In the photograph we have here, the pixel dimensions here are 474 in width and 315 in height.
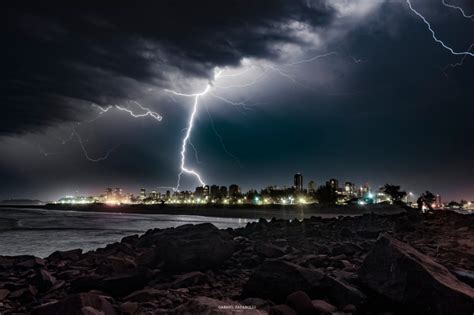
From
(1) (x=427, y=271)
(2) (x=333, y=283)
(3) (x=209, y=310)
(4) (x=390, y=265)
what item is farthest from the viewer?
(2) (x=333, y=283)

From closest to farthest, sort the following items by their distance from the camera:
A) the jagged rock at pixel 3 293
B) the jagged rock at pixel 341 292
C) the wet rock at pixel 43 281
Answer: the jagged rock at pixel 341 292 < the jagged rock at pixel 3 293 < the wet rock at pixel 43 281

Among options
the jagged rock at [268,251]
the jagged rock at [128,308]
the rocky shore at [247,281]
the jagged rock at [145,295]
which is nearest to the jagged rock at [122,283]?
the rocky shore at [247,281]

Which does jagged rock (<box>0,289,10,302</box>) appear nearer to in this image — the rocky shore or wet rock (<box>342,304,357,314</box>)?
the rocky shore

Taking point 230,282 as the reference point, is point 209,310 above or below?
above

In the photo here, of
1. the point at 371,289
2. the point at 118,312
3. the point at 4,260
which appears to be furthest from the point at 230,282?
the point at 4,260

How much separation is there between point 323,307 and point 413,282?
121cm

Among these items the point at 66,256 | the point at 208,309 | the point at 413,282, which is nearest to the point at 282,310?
the point at 208,309

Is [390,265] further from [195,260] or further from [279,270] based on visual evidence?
[195,260]

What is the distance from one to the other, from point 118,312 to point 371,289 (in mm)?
3821

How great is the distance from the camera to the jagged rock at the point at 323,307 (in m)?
4.46

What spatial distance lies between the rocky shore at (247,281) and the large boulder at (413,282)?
1 cm

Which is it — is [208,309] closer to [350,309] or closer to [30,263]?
[350,309]

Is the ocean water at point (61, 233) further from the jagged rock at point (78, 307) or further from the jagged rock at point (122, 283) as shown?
the jagged rock at point (78, 307)

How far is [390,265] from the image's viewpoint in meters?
4.48
